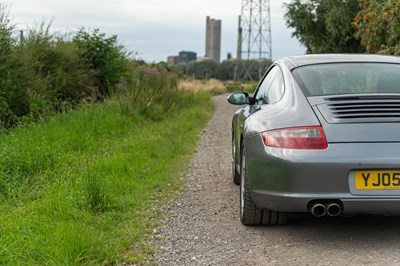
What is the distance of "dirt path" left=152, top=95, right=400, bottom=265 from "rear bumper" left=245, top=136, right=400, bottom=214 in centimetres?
33

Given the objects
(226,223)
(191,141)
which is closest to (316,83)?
(226,223)

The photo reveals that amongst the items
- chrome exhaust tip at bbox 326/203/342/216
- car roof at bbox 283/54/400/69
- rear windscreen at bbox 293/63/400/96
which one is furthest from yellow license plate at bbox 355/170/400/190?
car roof at bbox 283/54/400/69

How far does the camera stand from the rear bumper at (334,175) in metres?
3.94

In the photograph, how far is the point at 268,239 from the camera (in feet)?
14.7

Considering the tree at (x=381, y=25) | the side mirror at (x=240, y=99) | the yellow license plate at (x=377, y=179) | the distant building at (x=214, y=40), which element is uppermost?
the distant building at (x=214, y=40)

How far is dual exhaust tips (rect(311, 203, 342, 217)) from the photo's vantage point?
405 centimetres

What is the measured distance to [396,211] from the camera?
3.99 metres

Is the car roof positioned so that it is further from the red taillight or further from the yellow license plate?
the yellow license plate

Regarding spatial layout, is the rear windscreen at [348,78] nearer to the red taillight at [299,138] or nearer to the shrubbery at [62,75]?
the red taillight at [299,138]

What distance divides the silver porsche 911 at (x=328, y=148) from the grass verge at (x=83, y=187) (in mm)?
1144

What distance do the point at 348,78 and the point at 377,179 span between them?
1.05 m

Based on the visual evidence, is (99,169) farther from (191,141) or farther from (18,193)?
(191,141)

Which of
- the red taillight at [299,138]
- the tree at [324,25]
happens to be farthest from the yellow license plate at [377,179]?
the tree at [324,25]

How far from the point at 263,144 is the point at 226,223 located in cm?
107
